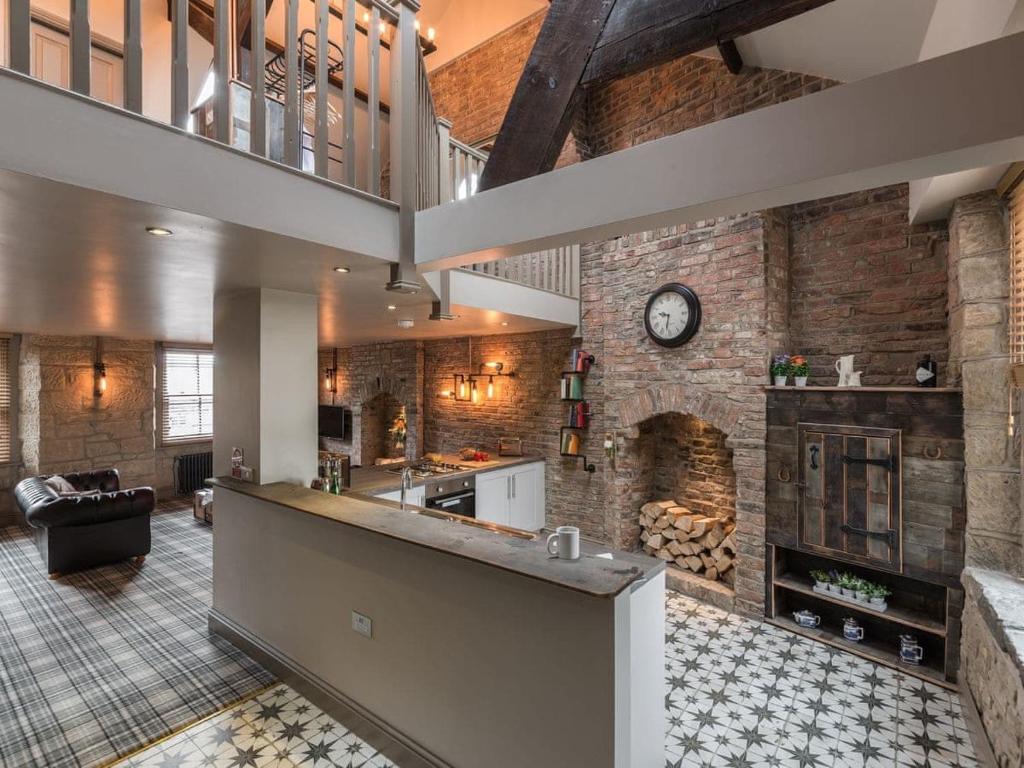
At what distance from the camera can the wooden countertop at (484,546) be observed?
71.5 inches

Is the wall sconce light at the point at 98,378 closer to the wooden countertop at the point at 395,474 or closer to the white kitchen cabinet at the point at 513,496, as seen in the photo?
the wooden countertop at the point at 395,474

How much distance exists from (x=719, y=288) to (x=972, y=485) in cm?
210

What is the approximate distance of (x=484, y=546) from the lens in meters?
2.15

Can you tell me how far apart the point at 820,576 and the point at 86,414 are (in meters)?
8.59

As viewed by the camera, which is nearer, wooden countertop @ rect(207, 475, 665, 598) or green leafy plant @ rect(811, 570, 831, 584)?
wooden countertop @ rect(207, 475, 665, 598)

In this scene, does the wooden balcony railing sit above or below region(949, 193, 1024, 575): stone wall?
above

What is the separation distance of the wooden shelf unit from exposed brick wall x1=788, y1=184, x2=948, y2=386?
142 cm

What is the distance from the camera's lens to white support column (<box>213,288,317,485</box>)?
3.17m

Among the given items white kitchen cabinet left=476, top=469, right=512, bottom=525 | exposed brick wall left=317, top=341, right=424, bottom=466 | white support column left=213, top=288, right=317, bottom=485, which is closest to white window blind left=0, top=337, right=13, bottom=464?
exposed brick wall left=317, top=341, right=424, bottom=466

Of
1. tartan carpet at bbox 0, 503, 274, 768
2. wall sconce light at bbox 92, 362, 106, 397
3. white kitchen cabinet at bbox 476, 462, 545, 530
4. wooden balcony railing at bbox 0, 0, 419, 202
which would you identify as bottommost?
tartan carpet at bbox 0, 503, 274, 768

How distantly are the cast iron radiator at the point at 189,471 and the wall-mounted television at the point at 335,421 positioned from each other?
73.0 inches

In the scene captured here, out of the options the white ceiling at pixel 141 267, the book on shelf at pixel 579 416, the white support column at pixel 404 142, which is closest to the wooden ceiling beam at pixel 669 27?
the white support column at pixel 404 142

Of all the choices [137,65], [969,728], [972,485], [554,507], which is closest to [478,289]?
[137,65]

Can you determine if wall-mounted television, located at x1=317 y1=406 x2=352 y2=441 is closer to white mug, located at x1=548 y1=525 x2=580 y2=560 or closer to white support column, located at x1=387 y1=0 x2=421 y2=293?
white support column, located at x1=387 y1=0 x2=421 y2=293
